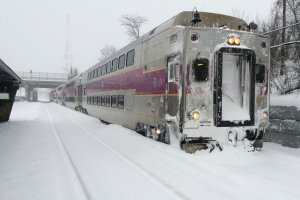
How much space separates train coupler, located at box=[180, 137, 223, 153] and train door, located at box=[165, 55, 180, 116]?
2.46ft

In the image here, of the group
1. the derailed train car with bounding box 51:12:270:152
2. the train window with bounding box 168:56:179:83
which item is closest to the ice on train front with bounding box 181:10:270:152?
the derailed train car with bounding box 51:12:270:152

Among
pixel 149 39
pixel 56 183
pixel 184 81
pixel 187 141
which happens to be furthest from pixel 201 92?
pixel 56 183

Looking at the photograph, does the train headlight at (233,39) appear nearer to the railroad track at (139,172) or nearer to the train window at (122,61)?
the railroad track at (139,172)

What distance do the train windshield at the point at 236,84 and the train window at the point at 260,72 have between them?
47 cm

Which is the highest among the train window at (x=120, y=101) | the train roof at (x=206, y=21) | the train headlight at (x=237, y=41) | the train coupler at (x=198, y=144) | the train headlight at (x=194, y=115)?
the train roof at (x=206, y=21)

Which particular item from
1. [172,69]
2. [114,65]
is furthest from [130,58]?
[172,69]

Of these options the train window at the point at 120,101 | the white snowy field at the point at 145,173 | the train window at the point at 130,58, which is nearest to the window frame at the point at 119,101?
the train window at the point at 120,101

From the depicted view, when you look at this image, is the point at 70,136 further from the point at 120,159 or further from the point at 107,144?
the point at 120,159

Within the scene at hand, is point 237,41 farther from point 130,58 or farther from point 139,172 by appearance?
point 130,58

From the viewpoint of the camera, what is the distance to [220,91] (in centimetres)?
800

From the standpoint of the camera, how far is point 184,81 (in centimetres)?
801

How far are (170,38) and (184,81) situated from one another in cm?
140

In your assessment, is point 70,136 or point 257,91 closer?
point 257,91

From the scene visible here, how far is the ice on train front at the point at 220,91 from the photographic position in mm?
8008
